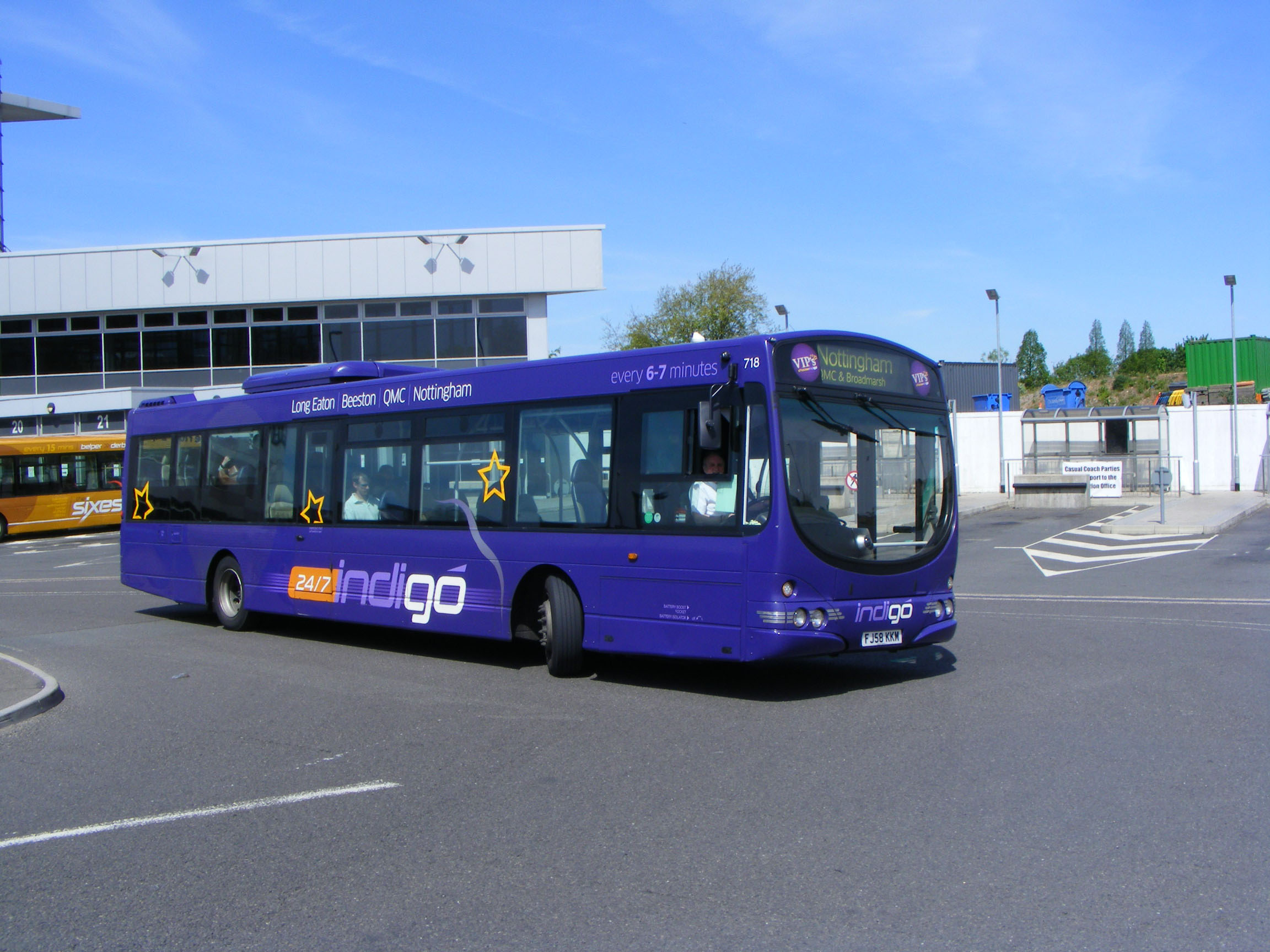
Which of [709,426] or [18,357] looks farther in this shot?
[18,357]

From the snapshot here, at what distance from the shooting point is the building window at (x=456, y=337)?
37.7m

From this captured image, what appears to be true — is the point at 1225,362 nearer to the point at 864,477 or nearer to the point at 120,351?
the point at 120,351

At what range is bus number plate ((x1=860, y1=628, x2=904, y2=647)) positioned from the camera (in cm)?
821

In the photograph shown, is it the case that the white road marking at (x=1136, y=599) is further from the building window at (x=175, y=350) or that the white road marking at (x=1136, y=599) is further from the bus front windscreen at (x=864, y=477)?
the building window at (x=175, y=350)

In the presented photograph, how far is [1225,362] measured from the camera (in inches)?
2109

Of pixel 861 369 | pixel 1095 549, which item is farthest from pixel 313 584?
pixel 1095 549

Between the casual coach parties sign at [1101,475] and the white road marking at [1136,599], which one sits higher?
the casual coach parties sign at [1101,475]

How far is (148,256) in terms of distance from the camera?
1506 inches

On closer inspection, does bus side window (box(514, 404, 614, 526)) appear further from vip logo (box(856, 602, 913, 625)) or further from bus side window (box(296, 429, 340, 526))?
bus side window (box(296, 429, 340, 526))

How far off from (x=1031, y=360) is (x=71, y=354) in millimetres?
101355

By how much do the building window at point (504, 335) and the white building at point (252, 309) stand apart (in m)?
0.04

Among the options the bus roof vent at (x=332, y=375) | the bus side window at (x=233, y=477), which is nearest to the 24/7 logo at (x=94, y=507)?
the bus side window at (x=233, y=477)

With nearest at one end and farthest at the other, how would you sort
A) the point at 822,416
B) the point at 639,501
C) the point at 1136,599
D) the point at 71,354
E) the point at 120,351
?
the point at 822,416 < the point at 639,501 < the point at 1136,599 < the point at 120,351 < the point at 71,354

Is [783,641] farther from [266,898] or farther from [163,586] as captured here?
[163,586]
